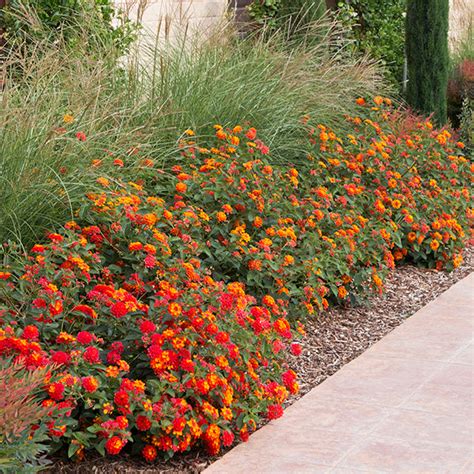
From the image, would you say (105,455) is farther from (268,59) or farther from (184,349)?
(268,59)

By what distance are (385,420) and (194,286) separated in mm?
1041

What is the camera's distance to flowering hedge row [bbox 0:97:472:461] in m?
4.04

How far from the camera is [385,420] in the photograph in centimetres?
457

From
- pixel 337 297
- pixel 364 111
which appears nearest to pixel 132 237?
pixel 337 297

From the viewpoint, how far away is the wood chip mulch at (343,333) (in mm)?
4090

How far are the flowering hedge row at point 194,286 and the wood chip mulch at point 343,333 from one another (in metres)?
0.09

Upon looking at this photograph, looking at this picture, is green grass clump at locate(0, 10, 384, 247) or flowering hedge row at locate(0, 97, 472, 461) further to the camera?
green grass clump at locate(0, 10, 384, 247)

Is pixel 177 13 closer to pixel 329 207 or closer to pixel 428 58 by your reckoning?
pixel 428 58

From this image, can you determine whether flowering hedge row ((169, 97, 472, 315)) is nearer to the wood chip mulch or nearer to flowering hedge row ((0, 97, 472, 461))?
flowering hedge row ((0, 97, 472, 461))

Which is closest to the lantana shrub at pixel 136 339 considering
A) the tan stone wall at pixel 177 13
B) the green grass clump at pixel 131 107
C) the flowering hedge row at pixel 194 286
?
the flowering hedge row at pixel 194 286

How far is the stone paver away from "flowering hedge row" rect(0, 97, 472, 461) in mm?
153

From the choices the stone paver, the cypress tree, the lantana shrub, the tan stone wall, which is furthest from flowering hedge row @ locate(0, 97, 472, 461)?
the cypress tree

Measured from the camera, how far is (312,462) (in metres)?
4.14

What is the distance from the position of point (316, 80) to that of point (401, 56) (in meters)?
5.65
